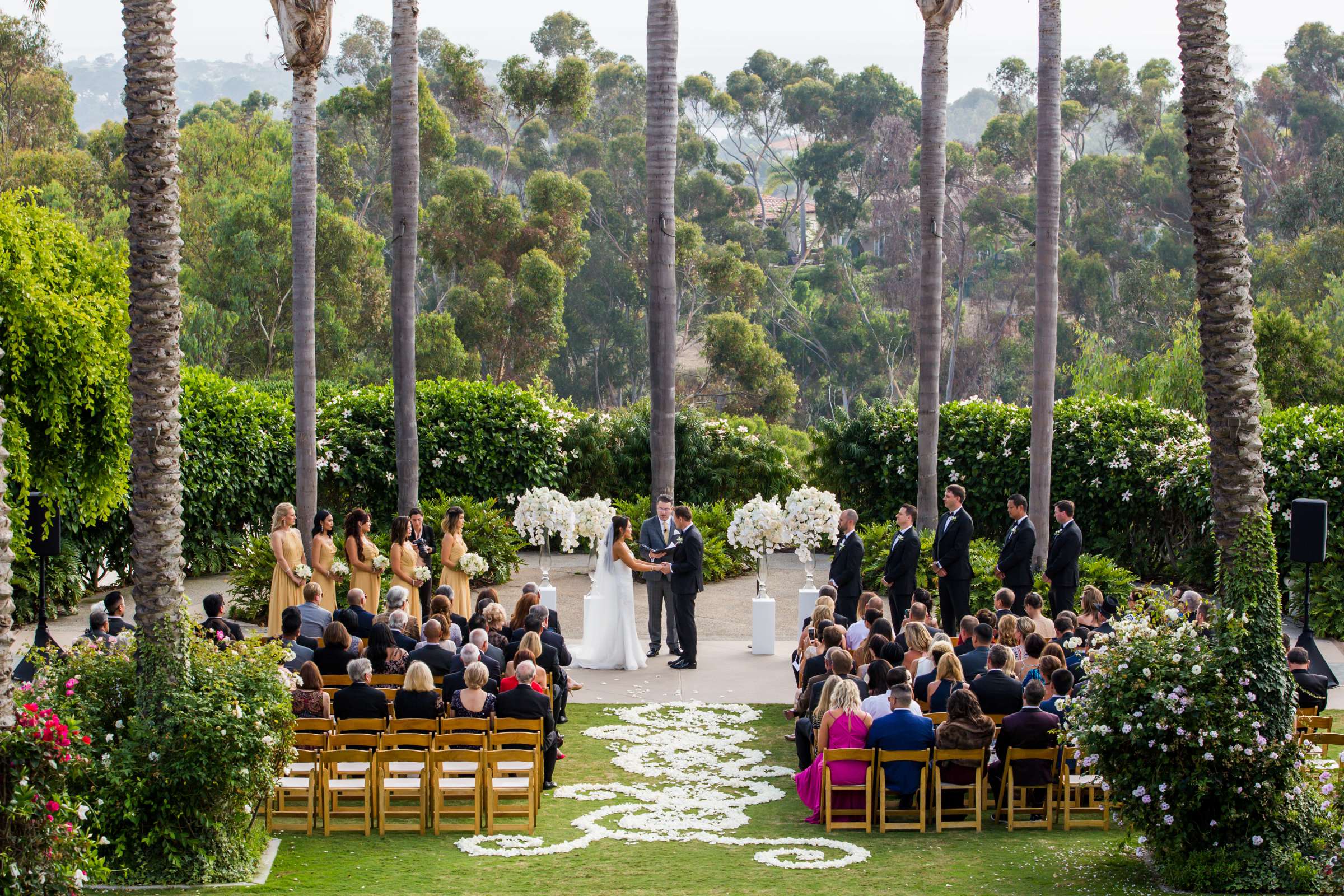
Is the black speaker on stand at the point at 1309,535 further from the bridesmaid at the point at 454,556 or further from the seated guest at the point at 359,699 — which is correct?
the seated guest at the point at 359,699

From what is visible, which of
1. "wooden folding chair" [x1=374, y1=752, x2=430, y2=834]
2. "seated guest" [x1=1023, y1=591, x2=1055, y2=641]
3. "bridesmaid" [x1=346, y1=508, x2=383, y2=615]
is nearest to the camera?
"wooden folding chair" [x1=374, y1=752, x2=430, y2=834]

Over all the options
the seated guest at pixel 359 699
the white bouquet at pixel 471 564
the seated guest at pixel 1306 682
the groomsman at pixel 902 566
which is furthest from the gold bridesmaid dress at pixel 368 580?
the seated guest at pixel 1306 682

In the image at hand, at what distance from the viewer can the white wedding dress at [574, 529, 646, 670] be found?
15711 millimetres

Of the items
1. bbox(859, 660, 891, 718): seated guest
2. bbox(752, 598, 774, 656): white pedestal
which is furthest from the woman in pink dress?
bbox(752, 598, 774, 656): white pedestal

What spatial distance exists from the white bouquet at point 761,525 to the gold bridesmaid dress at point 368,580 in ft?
13.5

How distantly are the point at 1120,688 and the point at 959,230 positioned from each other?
54.0 m

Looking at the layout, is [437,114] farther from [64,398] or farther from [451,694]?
[451,694]

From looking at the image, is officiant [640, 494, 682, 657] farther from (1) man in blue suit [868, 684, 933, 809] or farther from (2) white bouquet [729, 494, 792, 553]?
(1) man in blue suit [868, 684, 933, 809]

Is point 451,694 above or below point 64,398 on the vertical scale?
below

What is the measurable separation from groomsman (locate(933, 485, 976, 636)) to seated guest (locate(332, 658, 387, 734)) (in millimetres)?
7070

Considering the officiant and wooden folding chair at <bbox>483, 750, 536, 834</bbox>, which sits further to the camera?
the officiant

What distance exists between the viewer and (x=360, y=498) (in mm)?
23625

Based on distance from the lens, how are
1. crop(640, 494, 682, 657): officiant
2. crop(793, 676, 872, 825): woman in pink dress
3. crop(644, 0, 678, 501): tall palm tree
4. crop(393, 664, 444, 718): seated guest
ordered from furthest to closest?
crop(644, 0, 678, 501): tall palm tree < crop(640, 494, 682, 657): officiant < crop(393, 664, 444, 718): seated guest < crop(793, 676, 872, 825): woman in pink dress

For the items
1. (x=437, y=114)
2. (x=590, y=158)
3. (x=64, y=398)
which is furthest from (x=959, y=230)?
(x=64, y=398)
